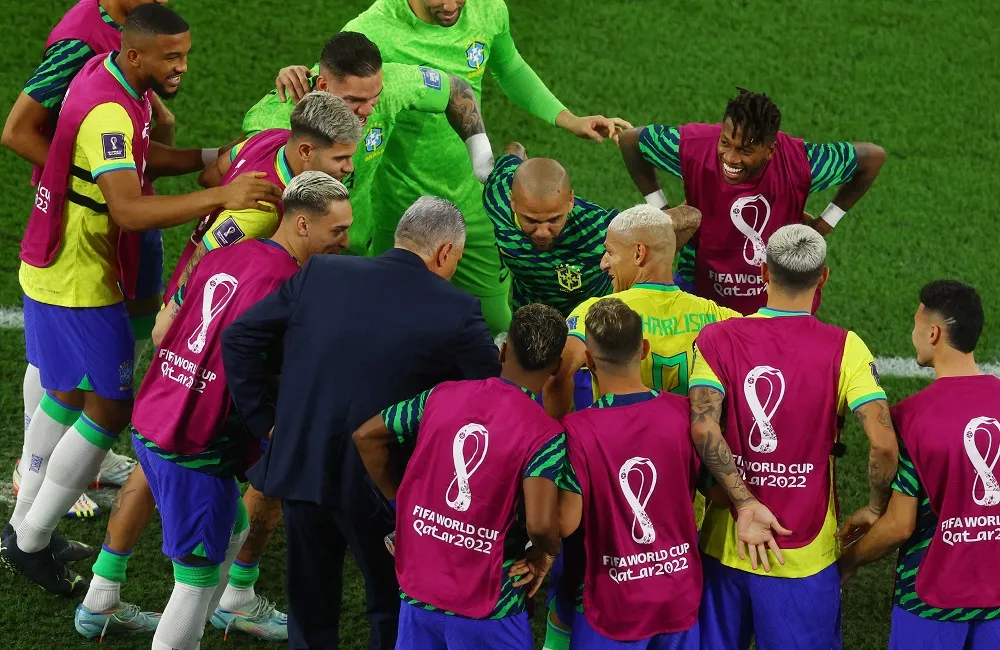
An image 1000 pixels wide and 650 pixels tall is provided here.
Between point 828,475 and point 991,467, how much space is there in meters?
0.48

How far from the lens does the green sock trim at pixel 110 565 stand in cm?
479

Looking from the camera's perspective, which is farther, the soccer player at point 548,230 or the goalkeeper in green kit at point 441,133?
the goalkeeper in green kit at point 441,133

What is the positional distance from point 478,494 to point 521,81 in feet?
10.4

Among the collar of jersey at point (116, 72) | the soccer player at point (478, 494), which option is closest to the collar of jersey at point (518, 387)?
the soccer player at point (478, 494)

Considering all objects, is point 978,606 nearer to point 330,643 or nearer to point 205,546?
point 330,643

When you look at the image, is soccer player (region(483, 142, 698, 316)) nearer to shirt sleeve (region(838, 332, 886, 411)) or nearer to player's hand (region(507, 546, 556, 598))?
shirt sleeve (region(838, 332, 886, 411))

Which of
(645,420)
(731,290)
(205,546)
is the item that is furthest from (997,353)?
(205,546)

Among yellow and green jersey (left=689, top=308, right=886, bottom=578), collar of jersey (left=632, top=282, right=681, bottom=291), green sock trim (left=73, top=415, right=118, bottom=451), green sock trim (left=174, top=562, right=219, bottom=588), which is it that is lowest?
green sock trim (left=174, top=562, right=219, bottom=588)

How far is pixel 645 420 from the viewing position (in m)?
3.79

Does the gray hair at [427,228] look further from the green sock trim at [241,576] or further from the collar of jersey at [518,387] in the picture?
the green sock trim at [241,576]

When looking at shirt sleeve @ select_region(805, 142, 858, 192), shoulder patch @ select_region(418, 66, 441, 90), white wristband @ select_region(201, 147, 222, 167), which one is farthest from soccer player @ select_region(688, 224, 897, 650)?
white wristband @ select_region(201, 147, 222, 167)

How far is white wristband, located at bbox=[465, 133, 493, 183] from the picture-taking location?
225 inches

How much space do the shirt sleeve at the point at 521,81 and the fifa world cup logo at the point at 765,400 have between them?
2667mm

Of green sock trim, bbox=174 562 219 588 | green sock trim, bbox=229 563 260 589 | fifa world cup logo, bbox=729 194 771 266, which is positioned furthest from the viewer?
fifa world cup logo, bbox=729 194 771 266
